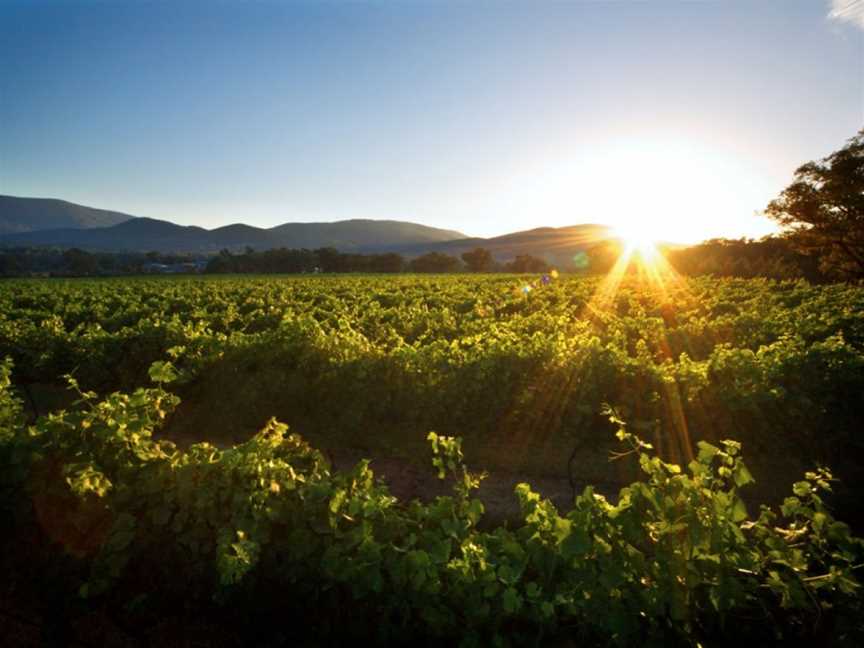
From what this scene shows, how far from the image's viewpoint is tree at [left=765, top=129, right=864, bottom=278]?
34.4 meters

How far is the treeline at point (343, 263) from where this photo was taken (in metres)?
77.6

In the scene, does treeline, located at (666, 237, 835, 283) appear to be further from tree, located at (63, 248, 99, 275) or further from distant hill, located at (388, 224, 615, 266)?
tree, located at (63, 248, 99, 275)

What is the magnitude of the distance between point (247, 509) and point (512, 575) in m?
1.91

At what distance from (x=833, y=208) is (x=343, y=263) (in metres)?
63.9

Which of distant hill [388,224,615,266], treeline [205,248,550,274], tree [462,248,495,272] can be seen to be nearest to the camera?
treeline [205,248,550,274]

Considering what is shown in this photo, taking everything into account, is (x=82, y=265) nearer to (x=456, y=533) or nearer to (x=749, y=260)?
(x=456, y=533)

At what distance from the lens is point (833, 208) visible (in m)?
35.7

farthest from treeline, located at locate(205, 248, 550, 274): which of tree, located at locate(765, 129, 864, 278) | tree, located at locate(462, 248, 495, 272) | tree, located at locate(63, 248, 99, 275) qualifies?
tree, located at locate(765, 129, 864, 278)

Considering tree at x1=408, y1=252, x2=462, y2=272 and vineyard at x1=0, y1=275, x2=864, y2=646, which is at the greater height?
tree at x1=408, y1=252, x2=462, y2=272

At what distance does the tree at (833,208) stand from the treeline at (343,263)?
40.6 m

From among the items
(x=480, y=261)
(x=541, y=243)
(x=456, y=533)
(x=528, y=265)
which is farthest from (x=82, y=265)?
(x=541, y=243)

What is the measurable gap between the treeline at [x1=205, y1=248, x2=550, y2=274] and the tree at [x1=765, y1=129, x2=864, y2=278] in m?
40.6

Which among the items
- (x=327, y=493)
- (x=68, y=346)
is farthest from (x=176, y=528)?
(x=68, y=346)

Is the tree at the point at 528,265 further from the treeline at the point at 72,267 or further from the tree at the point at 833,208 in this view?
the treeline at the point at 72,267
